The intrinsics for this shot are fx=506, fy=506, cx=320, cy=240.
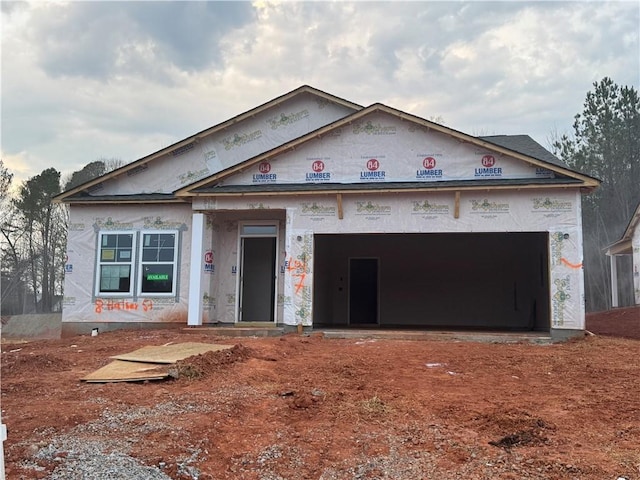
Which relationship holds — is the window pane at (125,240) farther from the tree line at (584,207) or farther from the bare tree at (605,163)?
the bare tree at (605,163)

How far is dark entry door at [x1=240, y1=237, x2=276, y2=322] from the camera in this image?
14547 millimetres

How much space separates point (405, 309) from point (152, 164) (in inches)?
377

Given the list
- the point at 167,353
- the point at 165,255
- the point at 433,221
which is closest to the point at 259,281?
the point at 165,255

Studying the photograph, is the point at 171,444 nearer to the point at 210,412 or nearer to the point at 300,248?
the point at 210,412

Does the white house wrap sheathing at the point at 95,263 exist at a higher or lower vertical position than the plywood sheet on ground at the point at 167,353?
higher

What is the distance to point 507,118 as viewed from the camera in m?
38.8

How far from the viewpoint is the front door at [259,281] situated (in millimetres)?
14547

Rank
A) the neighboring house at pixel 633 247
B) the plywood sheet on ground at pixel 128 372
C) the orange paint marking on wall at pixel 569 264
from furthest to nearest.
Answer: the neighboring house at pixel 633 247
the orange paint marking on wall at pixel 569 264
the plywood sheet on ground at pixel 128 372

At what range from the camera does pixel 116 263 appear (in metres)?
14.0

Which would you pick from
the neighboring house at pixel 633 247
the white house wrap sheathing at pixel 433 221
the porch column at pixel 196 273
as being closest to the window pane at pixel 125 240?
the porch column at pixel 196 273

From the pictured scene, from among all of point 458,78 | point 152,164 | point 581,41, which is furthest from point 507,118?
point 152,164

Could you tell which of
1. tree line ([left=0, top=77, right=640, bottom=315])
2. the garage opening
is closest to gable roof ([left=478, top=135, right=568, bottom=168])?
the garage opening

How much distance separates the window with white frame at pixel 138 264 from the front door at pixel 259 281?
6.74 feet

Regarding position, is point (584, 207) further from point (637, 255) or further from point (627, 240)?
point (637, 255)
